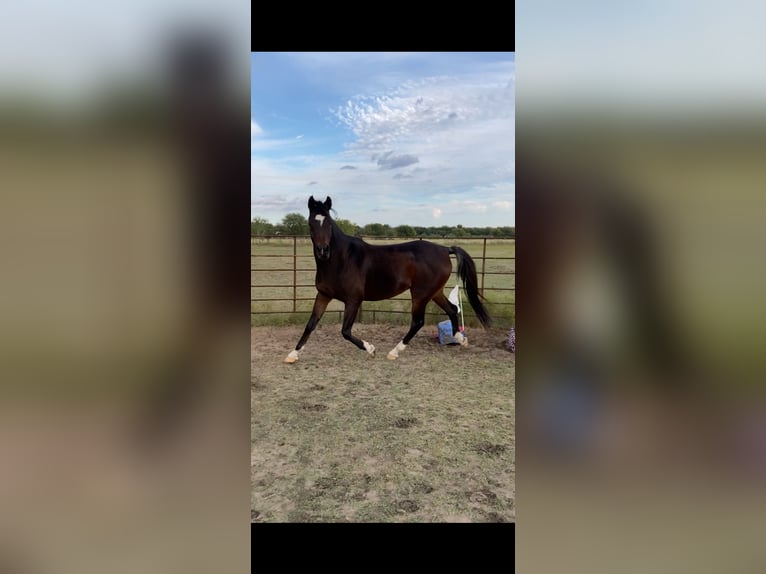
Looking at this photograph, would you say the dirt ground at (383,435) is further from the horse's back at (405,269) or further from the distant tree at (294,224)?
the distant tree at (294,224)

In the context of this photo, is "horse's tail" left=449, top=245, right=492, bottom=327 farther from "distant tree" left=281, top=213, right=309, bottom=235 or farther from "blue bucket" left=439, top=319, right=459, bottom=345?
"distant tree" left=281, top=213, right=309, bottom=235

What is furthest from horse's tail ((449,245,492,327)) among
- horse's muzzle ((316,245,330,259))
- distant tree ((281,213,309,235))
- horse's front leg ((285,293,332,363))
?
distant tree ((281,213,309,235))

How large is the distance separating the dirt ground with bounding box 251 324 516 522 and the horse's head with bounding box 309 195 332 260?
1273 millimetres

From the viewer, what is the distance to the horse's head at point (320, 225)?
4352 mm

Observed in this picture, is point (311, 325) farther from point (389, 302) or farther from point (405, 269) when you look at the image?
point (389, 302)

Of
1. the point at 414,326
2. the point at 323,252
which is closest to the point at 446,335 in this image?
the point at 414,326

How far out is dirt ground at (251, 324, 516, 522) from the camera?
1.99m

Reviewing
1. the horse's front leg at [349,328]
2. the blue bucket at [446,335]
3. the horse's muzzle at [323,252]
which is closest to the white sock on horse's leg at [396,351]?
the horse's front leg at [349,328]

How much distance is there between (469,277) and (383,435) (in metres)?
2.91
